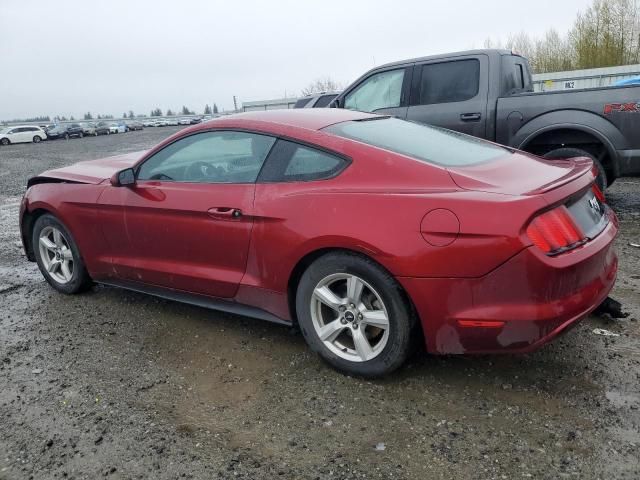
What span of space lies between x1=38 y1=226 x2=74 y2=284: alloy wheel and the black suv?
4666cm

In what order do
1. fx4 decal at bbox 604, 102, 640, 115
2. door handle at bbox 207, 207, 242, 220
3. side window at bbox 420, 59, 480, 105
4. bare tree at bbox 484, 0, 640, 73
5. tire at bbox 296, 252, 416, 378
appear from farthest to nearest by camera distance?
bare tree at bbox 484, 0, 640, 73, side window at bbox 420, 59, 480, 105, fx4 decal at bbox 604, 102, 640, 115, door handle at bbox 207, 207, 242, 220, tire at bbox 296, 252, 416, 378

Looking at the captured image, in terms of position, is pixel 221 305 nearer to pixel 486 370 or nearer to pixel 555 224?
pixel 486 370

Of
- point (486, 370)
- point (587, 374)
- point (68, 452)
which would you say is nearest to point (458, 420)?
point (486, 370)

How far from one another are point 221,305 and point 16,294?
2.42 meters

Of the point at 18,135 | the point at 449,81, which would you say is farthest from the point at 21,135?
the point at 449,81

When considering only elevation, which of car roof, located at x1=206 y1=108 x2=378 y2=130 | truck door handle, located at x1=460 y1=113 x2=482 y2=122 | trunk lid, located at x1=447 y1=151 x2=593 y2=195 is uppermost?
car roof, located at x1=206 y1=108 x2=378 y2=130

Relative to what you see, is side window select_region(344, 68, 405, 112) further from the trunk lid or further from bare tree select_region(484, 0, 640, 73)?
bare tree select_region(484, 0, 640, 73)

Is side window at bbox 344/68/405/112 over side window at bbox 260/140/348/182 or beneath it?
over

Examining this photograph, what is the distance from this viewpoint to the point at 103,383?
3209mm

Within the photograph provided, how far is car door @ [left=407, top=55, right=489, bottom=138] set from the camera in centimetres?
638

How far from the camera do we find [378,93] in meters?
7.12

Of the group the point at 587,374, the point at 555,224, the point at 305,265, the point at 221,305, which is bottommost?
the point at 587,374

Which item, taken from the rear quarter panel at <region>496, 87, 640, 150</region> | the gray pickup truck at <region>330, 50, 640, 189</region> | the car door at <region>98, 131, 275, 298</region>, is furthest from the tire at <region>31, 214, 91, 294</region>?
the rear quarter panel at <region>496, 87, 640, 150</region>

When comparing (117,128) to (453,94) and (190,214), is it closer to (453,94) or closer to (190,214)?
(453,94)
